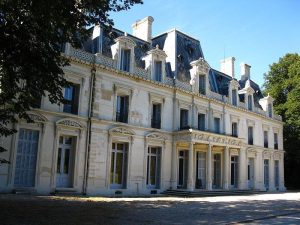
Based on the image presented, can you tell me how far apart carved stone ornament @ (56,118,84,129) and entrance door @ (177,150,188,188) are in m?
8.57

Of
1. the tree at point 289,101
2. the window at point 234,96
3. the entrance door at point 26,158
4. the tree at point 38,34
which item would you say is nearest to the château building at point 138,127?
the entrance door at point 26,158

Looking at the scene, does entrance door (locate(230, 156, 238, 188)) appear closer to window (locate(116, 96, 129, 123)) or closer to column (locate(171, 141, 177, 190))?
column (locate(171, 141, 177, 190))

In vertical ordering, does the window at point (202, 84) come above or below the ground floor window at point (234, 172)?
above

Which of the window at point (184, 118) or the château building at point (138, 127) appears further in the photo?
the window at point (184, 118)

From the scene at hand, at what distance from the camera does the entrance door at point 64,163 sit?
61.9ft

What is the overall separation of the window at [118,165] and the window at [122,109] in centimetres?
154

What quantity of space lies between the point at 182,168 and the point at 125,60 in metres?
8.72

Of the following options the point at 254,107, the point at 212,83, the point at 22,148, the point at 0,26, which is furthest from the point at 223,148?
the point at 0,26

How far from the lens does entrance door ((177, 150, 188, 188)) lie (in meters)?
25.1

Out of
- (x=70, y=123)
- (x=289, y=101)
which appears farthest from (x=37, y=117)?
(x=289, y=101)

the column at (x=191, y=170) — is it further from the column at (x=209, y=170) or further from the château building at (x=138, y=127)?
the column at (x=209, y=170)

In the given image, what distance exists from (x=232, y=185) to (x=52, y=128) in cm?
1681

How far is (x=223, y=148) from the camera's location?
89.7ft

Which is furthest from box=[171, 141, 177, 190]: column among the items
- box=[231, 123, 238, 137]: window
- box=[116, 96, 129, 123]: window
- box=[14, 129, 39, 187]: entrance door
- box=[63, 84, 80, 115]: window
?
box=[14, 129, 39, 187]: entrance door
